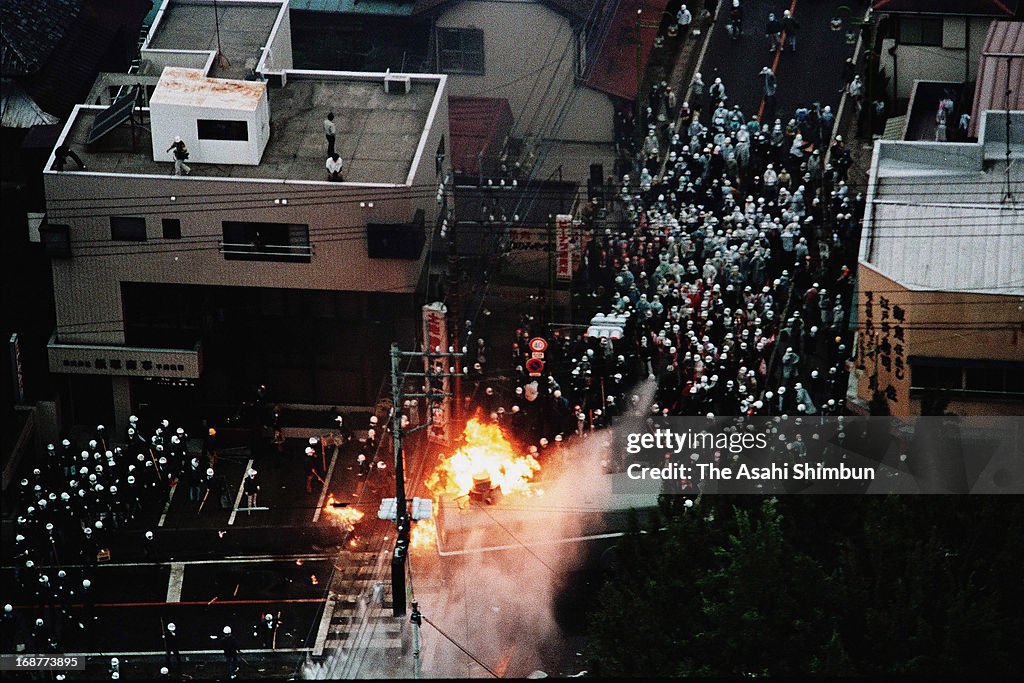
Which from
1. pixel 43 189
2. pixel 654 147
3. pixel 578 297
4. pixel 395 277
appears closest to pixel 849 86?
pixel 654 147

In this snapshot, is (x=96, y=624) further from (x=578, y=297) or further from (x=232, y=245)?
(x=578, y=297)

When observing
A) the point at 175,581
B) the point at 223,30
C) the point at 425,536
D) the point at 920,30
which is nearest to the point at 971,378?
the point at 425,536

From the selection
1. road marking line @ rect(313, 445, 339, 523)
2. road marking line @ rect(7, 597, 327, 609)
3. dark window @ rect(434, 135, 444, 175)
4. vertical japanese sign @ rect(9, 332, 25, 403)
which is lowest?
road marking line @ rect(7, 597, 327, 609)

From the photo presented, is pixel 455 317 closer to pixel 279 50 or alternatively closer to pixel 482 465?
pixel 482 465

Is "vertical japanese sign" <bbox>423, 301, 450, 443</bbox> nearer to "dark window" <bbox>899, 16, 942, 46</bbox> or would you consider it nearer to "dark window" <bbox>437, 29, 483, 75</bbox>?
"dark window" <bbox>437, 29, 483, 75</bbox>

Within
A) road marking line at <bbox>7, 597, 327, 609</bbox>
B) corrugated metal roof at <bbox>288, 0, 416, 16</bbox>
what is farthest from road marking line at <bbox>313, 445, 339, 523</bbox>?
corrugated metal roof at <bbox>288, 0, 416, 16</bbox>

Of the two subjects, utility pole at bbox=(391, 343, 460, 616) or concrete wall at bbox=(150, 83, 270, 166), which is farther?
concrete wall at bbox=(150, 83, 270, 166)

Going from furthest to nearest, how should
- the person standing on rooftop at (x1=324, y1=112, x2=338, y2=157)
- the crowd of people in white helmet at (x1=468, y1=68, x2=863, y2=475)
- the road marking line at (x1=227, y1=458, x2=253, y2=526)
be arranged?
1. the person standing on rooftop at (x1=324, y1=112, x2=338, y2=157)
2. the road marking line at (x1=227, y1=458, x2=253, y2=526)
3. the crowd of people in white helmet at (x1=468, y1=68, x2=863, y2=475)
